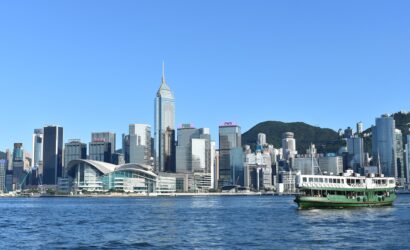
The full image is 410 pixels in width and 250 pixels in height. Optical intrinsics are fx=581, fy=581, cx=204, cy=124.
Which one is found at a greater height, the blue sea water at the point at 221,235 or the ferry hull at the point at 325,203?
the ferry hull at the point at 325,203

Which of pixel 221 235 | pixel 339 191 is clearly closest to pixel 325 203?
pixel 339 191

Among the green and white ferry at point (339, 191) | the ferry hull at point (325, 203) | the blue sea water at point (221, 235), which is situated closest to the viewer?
the blue sea water at point (221, 235)

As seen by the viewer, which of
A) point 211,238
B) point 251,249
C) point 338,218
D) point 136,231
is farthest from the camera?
point 338,218

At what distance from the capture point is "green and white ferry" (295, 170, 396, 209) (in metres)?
125

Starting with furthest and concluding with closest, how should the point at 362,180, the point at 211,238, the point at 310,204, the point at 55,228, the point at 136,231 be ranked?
1. the point at 362,180
2. the point at 310,204
3. the point at 55,228
4. the point at 136,231
5. the point at 211,238

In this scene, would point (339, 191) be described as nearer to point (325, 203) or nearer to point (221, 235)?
point (325, 203)

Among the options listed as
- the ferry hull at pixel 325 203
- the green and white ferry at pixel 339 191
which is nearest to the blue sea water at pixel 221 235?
the ferry hull at pixel 325 203

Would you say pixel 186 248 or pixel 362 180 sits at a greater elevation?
pixel 362 180

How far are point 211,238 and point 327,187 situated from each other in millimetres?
58588

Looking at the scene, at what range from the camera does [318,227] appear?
84250mm

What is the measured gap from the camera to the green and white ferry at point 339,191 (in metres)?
125

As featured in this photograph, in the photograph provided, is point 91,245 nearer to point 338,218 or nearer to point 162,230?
point 162,230

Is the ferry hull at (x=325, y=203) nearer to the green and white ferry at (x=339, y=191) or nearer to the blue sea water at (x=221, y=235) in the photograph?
the green and white ferry at (x=339, y=191)

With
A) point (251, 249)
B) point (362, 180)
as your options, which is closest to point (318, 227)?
point (251, 249)
